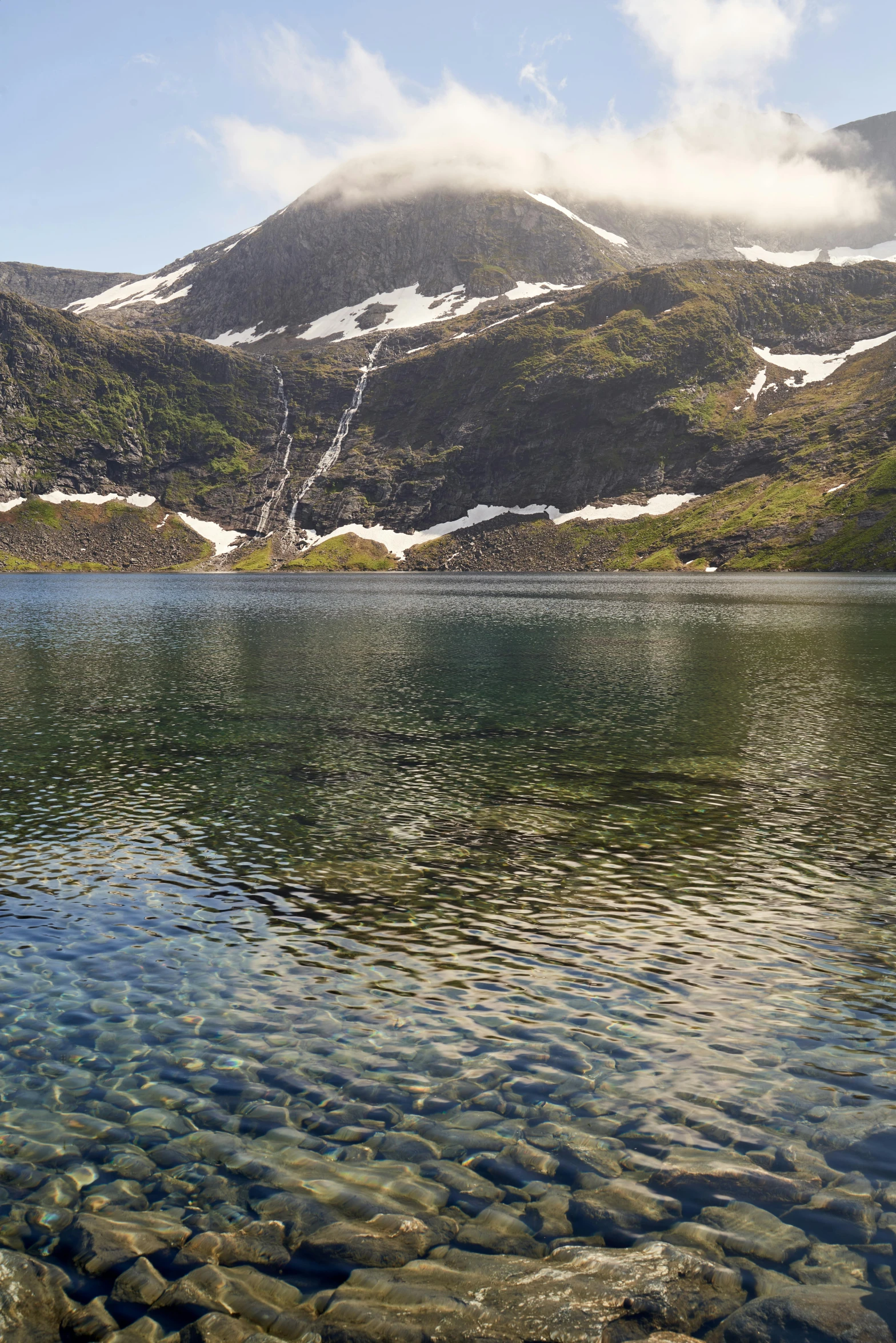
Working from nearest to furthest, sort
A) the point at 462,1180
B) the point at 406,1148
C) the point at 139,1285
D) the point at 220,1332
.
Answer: the point at 220,1332, the point at 139,1285, the point at 462,1180, the point at 406,1148

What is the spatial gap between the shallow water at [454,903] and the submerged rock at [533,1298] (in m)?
2.52

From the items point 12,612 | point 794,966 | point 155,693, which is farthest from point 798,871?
point 12,612

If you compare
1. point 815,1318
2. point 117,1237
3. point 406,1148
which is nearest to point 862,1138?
point 815,1318

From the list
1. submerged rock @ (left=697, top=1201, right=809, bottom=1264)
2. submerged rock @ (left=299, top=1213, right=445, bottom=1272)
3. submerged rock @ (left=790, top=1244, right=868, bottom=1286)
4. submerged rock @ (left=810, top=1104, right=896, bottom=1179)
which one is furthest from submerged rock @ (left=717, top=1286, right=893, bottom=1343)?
submerged rock @ (left=299, top=1213, right=445, bottom=1272)

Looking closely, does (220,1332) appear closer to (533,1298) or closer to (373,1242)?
(373,1242)

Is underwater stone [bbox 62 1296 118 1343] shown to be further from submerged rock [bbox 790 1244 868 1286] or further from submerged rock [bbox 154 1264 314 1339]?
submerged rock [bbox 790 1244 868 1286]

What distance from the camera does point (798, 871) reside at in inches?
1030

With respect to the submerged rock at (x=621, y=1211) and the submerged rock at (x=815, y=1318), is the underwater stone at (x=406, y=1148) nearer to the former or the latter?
the submerged rock at (x=621, y=1211)

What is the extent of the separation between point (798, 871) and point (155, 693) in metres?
45.1

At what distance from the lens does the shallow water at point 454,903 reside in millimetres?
15078

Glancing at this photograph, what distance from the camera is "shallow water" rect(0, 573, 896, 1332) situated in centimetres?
1508

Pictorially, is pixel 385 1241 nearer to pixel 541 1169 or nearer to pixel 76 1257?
pixel 541 1169

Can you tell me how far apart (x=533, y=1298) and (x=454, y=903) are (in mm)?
13841

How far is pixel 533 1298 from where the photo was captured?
9992 mm
